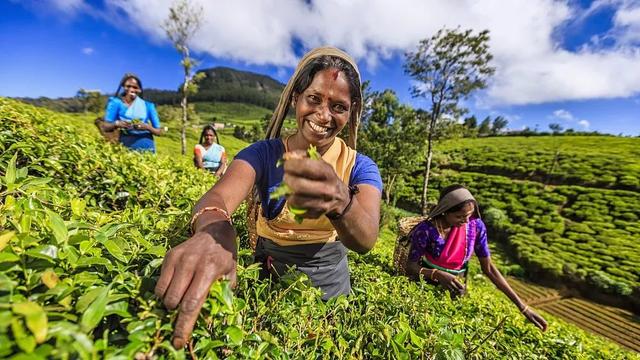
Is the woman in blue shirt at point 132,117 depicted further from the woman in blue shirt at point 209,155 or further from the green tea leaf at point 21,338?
the green tea leaf at point 21,338

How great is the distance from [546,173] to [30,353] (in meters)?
42.8

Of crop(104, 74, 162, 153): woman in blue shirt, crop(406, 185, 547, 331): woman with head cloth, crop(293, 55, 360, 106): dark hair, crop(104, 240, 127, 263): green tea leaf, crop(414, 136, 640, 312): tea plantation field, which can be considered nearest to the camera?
crop(104, 240, 127, 263): green tea leaf

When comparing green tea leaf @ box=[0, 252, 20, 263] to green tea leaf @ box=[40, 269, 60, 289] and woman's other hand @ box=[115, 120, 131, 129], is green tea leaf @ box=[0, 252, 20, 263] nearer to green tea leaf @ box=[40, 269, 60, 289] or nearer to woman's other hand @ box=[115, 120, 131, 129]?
green tea leaf @ box=[40, 269, 60, 289]

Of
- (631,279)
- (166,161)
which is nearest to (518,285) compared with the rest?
(631,279)

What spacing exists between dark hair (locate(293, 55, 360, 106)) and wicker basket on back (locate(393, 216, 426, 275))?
2370mm

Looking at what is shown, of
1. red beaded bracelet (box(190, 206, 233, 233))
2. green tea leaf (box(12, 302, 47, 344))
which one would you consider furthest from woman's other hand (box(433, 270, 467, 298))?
green tea leaf (box(12, 302, 47, 344))

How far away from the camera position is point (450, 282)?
3.08 metres

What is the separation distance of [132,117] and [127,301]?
4946mm

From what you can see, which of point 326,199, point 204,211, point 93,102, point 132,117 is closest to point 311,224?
point 204,211

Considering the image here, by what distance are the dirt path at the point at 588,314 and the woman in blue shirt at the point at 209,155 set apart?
15.9 m

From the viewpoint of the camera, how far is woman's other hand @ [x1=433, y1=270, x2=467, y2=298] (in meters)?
3.04

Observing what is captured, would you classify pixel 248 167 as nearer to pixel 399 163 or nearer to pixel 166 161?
pixel 166 161

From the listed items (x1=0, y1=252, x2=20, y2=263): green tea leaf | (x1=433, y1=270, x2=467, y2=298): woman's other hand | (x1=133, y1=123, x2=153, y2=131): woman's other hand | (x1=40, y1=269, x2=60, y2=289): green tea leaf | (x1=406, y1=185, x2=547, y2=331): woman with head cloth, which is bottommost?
(x1=433, y1=270, x2=467, y2=298): woman's other hand

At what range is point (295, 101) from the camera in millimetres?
1955
